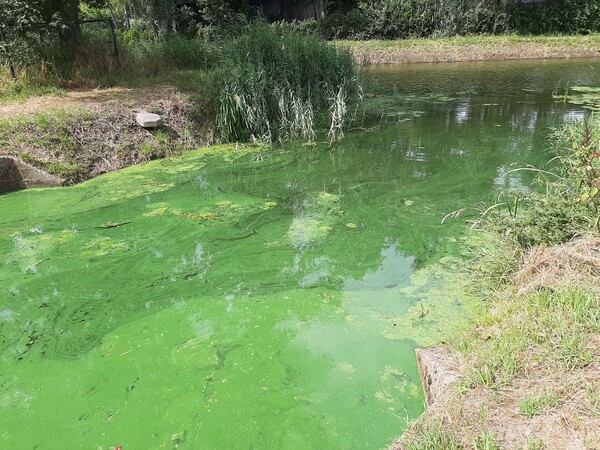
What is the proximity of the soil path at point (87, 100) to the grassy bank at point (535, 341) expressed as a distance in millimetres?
5115

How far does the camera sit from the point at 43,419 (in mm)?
2059

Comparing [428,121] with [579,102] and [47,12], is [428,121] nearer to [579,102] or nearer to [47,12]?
[579,102]

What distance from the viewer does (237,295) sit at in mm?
2947

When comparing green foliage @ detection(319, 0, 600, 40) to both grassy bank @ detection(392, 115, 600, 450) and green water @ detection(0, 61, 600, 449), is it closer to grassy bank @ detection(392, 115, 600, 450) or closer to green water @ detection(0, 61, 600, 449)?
green water @ detection(0, 61, 600, 449)

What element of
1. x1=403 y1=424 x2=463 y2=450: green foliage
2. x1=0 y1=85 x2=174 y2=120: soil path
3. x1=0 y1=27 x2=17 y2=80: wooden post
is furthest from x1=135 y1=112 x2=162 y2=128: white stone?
x1=403 y1=424 x2=463 y2=450: green foliage

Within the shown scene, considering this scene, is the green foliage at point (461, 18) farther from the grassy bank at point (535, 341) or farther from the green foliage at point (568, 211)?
the grassy bank at point (535, 341)

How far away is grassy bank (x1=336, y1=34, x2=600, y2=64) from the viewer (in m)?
13.2

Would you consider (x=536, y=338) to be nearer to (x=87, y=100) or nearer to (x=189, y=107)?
(x=189, y=107)

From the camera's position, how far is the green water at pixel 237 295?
6.66 feet

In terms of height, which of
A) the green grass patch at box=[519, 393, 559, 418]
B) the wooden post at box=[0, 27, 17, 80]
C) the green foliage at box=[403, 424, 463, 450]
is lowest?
the green foliage at box=[403, 424, 463, 450]

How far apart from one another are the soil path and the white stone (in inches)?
14.5

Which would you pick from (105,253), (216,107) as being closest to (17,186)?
(105,253)

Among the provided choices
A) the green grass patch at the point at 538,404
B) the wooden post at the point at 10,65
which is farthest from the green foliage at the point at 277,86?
the green grass patch at the point at 538,404

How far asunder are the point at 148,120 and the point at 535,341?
5.06 m
